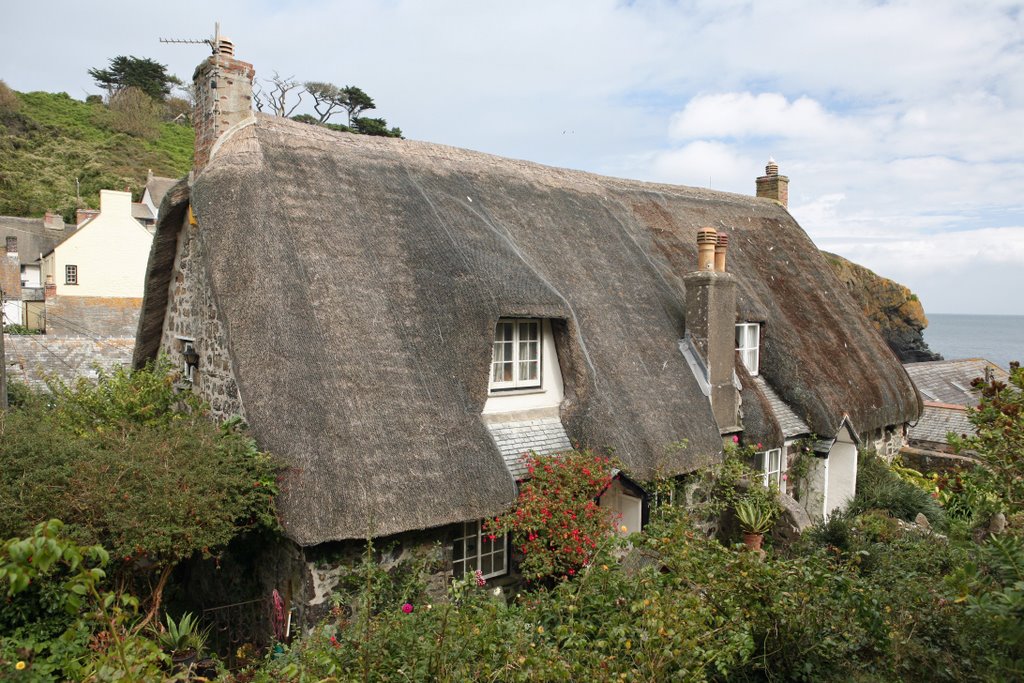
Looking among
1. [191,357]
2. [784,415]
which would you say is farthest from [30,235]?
[784,415]

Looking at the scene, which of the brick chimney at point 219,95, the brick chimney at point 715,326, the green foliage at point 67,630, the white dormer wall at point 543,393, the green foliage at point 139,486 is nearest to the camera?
the green foliage at point 67,630

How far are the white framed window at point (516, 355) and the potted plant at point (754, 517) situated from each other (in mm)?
3898

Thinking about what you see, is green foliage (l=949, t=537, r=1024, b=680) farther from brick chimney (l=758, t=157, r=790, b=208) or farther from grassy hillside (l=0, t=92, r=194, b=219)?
grassy hillside (l=0, t=92, r=194, b=219)

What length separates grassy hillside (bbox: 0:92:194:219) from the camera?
45594 mm

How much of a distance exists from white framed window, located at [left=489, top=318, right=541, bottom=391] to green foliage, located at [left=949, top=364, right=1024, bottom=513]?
5058 millimetres

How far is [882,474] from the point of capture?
14414mm

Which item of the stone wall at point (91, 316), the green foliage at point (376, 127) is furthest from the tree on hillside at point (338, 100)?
the stone wall at point (91, 316)

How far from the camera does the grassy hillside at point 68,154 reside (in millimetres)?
45594

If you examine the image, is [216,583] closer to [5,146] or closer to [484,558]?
[484,558]

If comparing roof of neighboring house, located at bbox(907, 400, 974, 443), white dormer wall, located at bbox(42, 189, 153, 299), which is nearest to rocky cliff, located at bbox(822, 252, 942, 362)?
roof of neighboring house, located at bbox(907, 400, 974, 443)

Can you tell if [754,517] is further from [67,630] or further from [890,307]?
[890,307]

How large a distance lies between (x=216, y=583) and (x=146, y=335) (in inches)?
179

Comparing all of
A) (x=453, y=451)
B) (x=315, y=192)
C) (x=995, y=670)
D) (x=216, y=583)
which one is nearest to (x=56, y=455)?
(x=216, y=583)

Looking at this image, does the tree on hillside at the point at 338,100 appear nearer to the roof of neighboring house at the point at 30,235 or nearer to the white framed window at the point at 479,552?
the roof of neighboring house at the point at 30,235
